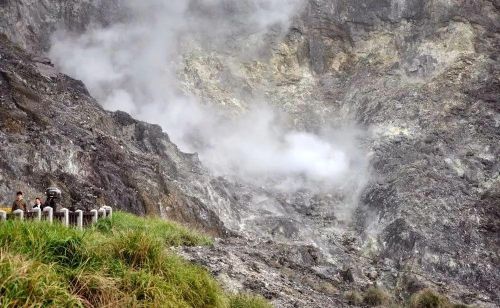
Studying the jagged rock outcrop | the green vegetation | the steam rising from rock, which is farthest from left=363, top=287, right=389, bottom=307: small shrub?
the steam rising from rock

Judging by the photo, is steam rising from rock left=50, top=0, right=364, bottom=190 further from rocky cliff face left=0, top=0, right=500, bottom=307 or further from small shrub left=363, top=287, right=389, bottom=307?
small shrub left=363, top=287, right=389, bottom=307

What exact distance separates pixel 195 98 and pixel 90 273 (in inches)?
1456

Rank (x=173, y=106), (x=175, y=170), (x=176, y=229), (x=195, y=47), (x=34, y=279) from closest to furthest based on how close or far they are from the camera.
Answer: (x=34, y=279)
(x=176, y=229)
(x=175, y=170)
(x=173, y=106)
(x=195, y=47)

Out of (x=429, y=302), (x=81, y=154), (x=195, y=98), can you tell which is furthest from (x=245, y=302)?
(x=195, y=98)

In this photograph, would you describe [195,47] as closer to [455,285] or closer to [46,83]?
[46,83]

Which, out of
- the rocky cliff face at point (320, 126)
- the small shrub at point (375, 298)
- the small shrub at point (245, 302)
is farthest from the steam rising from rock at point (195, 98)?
the small shrub at point (245, 302)

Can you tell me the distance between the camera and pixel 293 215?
3403 centimetres

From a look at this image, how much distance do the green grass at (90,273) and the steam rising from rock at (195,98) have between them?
98.9 ft

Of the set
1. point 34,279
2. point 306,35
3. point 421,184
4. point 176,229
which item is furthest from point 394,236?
point 34,279

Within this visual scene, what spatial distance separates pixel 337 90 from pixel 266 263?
105 ft

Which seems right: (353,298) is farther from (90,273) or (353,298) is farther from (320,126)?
(320,126)

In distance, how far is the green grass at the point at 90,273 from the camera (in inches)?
232

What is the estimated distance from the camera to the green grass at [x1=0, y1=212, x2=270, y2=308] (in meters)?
5.90

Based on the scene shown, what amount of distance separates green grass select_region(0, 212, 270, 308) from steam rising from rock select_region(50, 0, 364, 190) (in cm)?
3016
